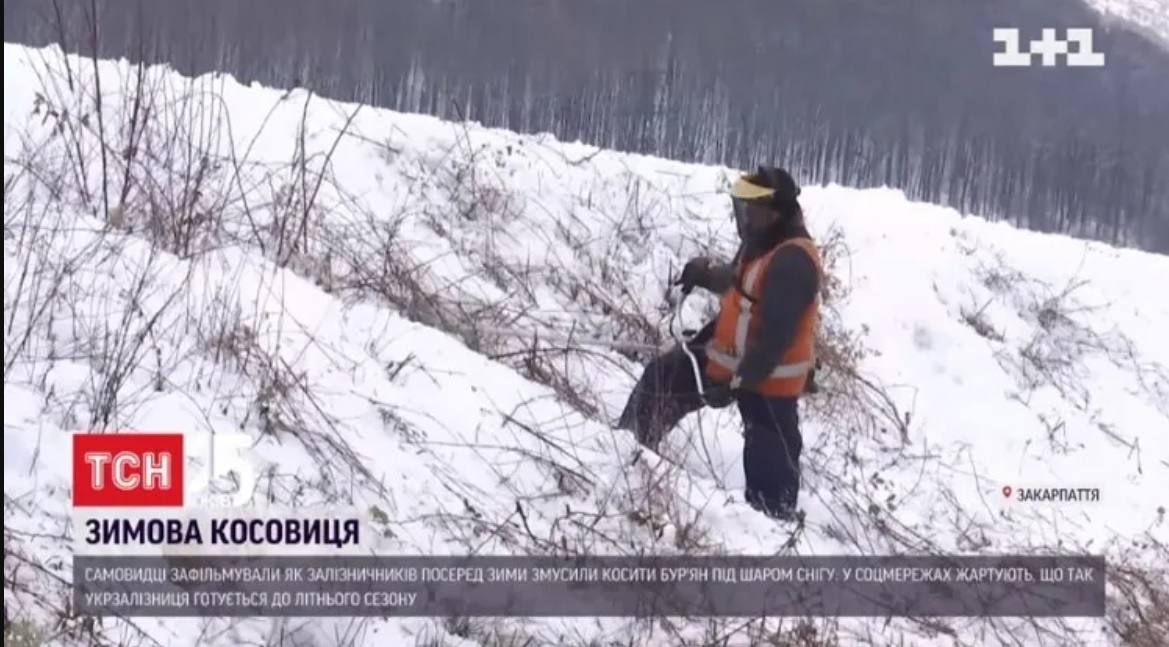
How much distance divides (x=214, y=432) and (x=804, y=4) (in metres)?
2.19

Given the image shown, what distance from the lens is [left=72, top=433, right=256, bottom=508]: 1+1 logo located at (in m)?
3.06

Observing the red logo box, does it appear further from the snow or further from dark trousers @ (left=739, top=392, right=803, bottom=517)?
dark trousers @ (left=739, top=392, right=803, bottom=517)

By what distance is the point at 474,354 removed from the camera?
4.27 metres

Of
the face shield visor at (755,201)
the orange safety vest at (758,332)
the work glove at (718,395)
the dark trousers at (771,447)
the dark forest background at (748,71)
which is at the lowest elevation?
the dark trousers at (771,447)

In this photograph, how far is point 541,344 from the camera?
4.84 meters

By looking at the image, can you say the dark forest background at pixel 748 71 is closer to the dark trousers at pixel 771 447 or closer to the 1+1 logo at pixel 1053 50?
the 1+1 logo at pixel 1053 50

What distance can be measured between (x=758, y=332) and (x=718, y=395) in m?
0.30

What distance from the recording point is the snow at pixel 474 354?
3352mm

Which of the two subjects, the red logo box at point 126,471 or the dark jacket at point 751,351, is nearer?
the red logo box at point 126,471

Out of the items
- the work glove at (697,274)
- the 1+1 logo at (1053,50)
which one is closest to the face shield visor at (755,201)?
the work glove at (697,274)

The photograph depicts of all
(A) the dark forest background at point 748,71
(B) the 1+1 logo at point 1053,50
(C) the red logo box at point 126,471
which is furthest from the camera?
(A) the dark forest background at point 748,71

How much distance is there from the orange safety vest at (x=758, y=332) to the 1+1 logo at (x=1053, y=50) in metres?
0.79

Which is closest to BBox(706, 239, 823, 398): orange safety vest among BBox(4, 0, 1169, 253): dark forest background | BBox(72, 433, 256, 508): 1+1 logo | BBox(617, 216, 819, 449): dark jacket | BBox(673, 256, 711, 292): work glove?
BBox(617, 216, 819, 449): dark jacket

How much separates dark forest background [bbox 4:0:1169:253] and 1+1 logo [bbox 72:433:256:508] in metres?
1.19
